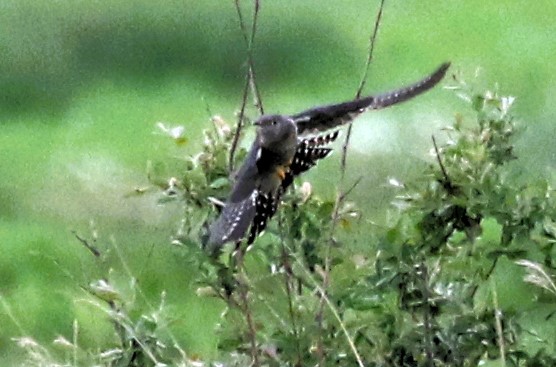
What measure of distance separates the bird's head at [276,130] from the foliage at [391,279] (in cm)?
29

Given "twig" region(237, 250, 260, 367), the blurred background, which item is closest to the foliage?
"twig" region(237, 250, 260, 367)

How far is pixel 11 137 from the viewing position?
6969 mm

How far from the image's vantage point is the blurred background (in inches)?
226

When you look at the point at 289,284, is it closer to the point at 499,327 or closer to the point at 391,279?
the point at 391,279

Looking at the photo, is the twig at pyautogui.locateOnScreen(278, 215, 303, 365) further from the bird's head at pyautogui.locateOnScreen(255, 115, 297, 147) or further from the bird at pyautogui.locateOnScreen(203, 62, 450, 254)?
the bird's head at pyautogui.locateOnScreen(255, 115, 297, 147)

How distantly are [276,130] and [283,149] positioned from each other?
46 mm

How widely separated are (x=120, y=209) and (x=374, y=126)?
150 cm

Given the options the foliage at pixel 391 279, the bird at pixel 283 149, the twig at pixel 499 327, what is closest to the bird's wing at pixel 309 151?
the bird at pixel 283 149

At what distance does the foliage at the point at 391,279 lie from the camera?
9.26 feet

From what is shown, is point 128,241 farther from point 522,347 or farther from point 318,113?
point 522,347

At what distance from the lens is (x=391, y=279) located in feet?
9.31

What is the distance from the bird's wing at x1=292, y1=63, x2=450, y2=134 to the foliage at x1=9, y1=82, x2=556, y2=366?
202 mm

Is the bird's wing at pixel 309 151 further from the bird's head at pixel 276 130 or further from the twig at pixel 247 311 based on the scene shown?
the twig at pixel 247 311

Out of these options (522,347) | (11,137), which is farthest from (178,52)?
(522,347)
